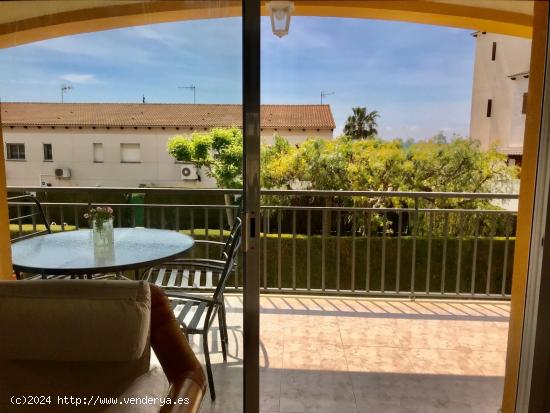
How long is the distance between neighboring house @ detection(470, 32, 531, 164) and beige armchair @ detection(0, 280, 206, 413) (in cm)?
465

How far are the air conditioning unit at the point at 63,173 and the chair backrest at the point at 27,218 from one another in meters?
0.30

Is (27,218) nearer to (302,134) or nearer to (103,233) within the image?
(103,233)

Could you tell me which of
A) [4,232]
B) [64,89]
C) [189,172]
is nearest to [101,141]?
[64,89]

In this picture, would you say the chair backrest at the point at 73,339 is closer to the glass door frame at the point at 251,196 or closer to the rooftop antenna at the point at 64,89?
the glass door frame at the point at 251,196

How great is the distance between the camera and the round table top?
6.84 feet

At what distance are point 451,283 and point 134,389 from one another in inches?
200

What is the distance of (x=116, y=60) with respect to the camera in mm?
1887

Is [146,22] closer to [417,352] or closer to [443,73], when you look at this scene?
[417,352]

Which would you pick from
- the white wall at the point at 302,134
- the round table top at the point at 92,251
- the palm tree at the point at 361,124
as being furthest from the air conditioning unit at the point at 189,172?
the palm tree at the point at 361,124

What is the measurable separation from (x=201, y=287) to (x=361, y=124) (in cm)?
360

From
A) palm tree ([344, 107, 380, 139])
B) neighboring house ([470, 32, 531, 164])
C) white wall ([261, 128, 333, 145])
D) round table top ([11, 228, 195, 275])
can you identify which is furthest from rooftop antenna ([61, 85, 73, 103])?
neighboring house ([470, 32, 531, 164])

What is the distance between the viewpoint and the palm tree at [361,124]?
17.1ft

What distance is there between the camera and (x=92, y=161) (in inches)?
81.2

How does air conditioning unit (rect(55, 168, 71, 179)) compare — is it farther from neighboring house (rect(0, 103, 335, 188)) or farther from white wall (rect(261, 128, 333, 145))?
white wall (rect(261, 128, 333, 145))
